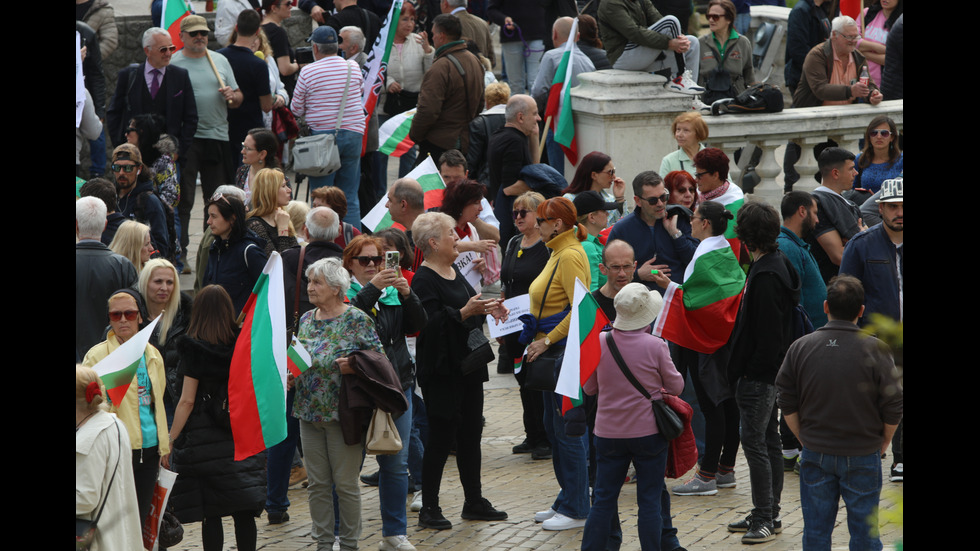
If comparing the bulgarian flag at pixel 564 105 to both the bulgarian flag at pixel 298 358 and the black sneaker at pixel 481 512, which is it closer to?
the black sneaker at pixel 481 512

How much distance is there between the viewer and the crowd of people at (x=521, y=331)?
6387mm

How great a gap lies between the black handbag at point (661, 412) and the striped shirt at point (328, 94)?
6.21 m

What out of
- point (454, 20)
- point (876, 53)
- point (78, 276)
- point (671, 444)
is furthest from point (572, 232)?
point (876, 53)

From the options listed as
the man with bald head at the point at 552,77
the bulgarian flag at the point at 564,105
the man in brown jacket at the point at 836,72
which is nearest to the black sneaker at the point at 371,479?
the bulgarian flag at the point at 564,105

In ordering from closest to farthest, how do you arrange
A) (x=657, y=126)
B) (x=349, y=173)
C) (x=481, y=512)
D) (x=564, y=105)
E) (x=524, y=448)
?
(x=481, y=512) < (x=524, y=448) < (x=657, y=126) < (x=564, y=105) < (x=349, y=173)

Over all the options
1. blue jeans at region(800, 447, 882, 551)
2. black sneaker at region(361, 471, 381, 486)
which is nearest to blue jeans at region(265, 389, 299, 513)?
black sneaker at region(361, 471, 381, 486)

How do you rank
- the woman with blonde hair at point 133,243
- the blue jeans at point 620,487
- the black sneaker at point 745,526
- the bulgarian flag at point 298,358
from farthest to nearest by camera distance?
1. the woman with blonde hair at point 133,243
2. the black sneaker at point 745,526
3. the bulgarian flag at point 298,358
4. the blue jeans at point 620,487

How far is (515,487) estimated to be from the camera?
28.5 ft

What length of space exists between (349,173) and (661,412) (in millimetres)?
6614

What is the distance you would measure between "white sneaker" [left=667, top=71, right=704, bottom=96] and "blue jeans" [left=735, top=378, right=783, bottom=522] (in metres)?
4.63

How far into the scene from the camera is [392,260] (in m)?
7.31

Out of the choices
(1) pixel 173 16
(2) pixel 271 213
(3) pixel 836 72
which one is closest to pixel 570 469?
(2) pixel 271 213

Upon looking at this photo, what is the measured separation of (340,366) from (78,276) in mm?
2106

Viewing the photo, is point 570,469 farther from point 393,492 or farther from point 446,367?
point 393,492
